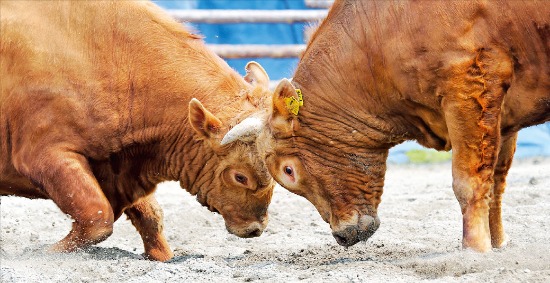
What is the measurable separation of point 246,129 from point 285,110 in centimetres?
41

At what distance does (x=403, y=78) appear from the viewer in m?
6.40

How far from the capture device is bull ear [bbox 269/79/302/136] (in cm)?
665

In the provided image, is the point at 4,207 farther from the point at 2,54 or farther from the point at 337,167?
the point at 337,167

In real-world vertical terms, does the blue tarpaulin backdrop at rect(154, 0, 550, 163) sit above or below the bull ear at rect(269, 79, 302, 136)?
above

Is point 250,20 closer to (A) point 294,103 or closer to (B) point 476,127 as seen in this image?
(A) point 294,103

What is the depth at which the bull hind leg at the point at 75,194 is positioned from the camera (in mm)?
7105

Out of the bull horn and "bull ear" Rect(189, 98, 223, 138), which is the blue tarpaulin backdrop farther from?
the bull horn

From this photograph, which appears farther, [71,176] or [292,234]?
[292,234]

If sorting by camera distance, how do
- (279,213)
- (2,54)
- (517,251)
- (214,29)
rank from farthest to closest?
(214,29) → (279,213) → (2,54) → (517,251)

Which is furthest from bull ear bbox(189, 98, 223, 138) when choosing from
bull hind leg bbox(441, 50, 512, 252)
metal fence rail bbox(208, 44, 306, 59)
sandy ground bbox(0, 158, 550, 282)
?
metal fence rail bbox(208, 44, 306, 59)


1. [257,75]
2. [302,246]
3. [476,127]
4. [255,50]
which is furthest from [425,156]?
[476,127]

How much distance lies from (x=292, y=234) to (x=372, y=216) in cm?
181

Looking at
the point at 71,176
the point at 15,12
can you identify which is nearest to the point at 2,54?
the point at 15,12

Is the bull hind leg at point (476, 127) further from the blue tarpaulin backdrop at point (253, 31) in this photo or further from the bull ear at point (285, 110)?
the blue tarpaulin backdrop at point (253, 31)
